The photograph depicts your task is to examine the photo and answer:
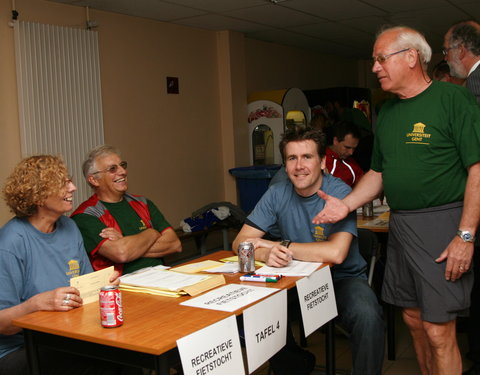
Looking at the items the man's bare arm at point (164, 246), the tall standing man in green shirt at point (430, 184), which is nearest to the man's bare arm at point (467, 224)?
the tall standing man in green shirt at point (430, 184)

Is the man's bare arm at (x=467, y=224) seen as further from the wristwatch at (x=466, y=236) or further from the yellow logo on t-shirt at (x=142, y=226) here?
the yellow logo on t-shirt at (x=142, y=226)

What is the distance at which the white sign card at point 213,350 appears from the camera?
1655mm

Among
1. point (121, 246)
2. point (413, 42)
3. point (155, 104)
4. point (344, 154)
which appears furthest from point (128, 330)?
point (155, 104)

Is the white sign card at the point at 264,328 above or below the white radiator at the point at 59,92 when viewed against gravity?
below

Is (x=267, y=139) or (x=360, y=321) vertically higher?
(x=267, y=139)

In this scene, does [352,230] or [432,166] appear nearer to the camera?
[432,166]

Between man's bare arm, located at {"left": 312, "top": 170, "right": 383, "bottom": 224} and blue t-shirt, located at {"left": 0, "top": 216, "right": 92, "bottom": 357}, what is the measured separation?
3.68 ft

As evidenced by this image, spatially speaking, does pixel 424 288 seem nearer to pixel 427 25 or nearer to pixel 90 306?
pixel 90 306

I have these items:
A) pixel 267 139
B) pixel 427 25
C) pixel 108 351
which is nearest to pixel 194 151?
pixel 267 139

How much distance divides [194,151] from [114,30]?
5.82 feet

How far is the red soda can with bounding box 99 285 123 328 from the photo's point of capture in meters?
1.82

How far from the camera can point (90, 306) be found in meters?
2.11

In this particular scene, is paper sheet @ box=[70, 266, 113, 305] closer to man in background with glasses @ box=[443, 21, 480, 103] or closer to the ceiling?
man in background with glasses @ box=[443, 21, 480, 103]

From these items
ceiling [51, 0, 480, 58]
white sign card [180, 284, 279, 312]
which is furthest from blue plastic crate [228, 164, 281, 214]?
white sign card [180, 284, 279, 312]
